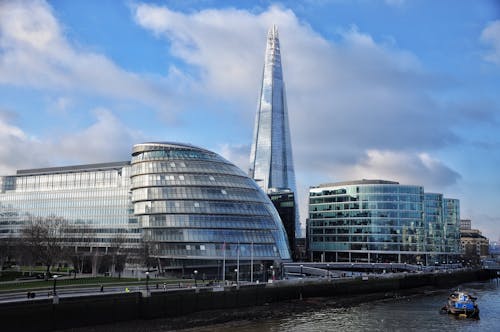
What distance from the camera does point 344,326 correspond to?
6500 cm

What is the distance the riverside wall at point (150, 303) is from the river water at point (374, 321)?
22.3ft

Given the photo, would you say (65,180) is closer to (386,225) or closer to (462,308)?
(462,308)

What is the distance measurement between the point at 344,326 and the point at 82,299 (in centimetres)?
2957

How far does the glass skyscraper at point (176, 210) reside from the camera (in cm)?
11181

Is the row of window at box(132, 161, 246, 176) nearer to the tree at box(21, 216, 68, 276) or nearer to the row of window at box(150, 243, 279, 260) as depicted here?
the row of window at box(150, 243, 279, 260)

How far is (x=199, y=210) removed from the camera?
113 meters

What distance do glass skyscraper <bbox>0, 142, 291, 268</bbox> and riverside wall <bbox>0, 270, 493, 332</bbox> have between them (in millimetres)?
17092

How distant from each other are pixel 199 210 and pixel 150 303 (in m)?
50.0

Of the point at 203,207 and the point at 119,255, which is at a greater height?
the point at 203,207

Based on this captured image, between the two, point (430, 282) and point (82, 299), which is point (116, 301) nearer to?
point (82, 299)

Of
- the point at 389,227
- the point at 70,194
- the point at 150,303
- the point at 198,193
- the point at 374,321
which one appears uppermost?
the point at 70,194

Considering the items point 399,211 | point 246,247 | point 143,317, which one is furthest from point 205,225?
point 399,211

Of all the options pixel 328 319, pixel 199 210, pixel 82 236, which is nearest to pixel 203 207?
pixel 199 210

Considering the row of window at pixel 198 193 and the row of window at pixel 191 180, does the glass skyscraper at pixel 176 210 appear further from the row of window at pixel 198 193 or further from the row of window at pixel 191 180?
the row of window at pixel 198 193
